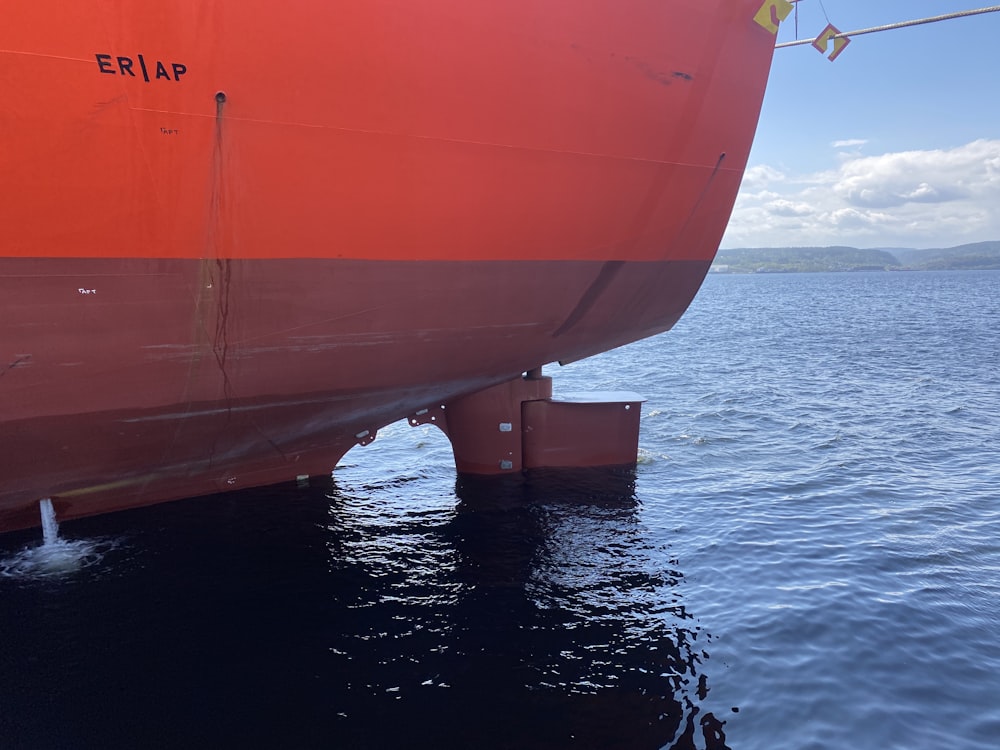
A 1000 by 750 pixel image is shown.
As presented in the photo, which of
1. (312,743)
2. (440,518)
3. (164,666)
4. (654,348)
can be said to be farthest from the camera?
(654,348)

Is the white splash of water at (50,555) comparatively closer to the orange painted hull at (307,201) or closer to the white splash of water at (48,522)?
the white splash of water at (48,522)

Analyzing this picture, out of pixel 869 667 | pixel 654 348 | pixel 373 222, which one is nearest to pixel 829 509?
pixel 869 667

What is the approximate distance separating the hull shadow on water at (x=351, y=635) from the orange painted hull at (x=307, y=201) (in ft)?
3.30

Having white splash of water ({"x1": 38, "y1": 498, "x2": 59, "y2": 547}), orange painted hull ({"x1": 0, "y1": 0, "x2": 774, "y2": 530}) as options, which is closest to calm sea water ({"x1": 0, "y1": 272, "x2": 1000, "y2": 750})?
white splash of water ({"x1": 38, "y1": 498, "x2": 59, "y2": 547})

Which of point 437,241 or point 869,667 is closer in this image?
point 869,667

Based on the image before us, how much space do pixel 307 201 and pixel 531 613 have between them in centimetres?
402

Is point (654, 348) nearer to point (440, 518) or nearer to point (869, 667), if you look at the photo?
point (440, 518)

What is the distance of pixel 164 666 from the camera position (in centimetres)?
548

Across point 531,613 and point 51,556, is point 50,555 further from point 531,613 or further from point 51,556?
point 531,613

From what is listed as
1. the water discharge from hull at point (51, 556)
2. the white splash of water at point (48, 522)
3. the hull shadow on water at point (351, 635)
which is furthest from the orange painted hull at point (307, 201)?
the hull shadow on water at point (351, 635)

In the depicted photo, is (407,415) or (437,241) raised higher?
(437,241)

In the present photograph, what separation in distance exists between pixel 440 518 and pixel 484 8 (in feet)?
18.6

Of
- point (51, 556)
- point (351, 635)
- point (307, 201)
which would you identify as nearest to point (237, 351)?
point (307, 201)

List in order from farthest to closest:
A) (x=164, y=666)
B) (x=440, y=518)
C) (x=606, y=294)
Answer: (x=440, y=518) < (x=606, y=294) < (x=164, y=666)
